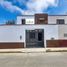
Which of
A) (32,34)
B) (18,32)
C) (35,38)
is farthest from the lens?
(32,34)

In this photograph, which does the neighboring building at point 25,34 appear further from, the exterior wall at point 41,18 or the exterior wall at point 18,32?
the exterior wall at point 41,18

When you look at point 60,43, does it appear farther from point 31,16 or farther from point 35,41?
point 31,16

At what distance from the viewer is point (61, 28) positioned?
37.9 metres

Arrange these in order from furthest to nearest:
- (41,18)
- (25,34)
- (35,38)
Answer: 1. (41,18)
2. (35,38)
3. (25,34)

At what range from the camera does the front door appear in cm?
4012

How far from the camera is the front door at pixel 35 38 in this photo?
132 feet

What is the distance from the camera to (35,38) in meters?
42.6
